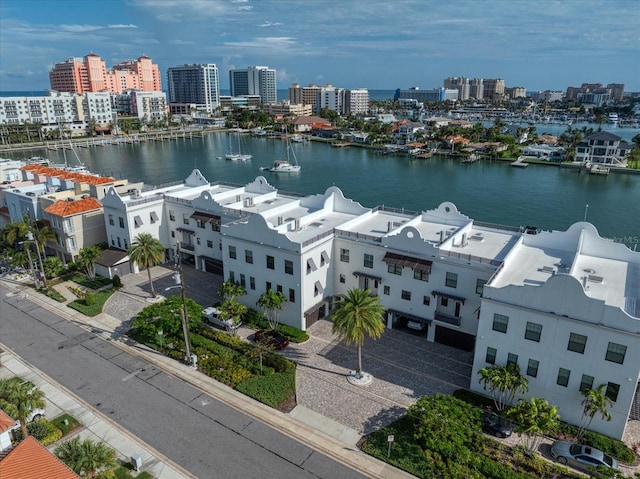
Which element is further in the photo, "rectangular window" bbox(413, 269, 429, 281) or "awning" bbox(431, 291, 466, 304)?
"rectangular window" bbox(413, 269, 429, 281)

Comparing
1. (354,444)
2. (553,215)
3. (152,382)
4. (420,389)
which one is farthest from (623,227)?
(152,382)

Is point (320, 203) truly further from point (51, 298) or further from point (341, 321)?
point (51, 298)

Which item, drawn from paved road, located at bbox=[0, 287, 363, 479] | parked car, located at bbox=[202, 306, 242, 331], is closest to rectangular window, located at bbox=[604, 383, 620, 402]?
paved road, located at bbox=[0, 287, 363, 479]

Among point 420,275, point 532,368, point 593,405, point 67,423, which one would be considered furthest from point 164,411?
point 593,405

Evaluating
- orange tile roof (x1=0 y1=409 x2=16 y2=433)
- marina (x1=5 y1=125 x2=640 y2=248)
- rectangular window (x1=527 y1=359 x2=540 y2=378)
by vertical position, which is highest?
orange tile roof (x1=0 y1=409 x2=16 y2=433)

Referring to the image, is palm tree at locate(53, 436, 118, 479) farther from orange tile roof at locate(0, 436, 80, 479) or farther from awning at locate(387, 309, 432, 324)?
awning at locate(387, 309, 432, 324)

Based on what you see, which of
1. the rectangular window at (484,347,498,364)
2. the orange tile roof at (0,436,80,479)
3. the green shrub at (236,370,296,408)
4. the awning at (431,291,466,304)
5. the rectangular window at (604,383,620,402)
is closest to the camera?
the orange tile roof at (0,436,80,479)
